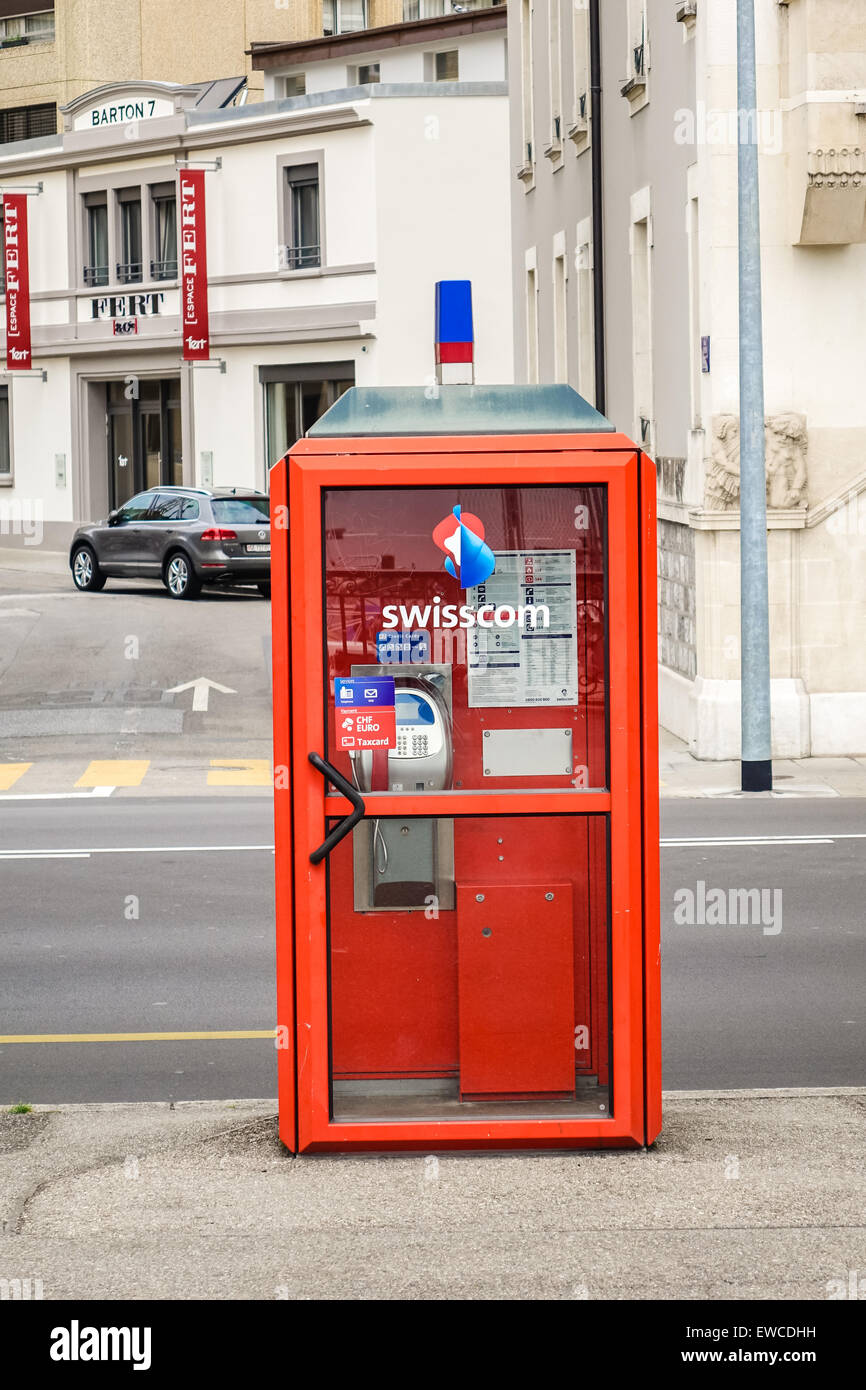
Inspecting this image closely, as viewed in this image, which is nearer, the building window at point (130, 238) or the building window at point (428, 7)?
the building window at point (130, 238)

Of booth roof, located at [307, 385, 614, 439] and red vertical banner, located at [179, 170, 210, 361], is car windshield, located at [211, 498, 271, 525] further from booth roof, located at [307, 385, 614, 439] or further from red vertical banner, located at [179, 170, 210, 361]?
booth roof, located at [307, 385, 614, 439]

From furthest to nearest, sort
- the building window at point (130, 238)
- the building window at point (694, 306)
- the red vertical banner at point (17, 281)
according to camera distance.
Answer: the red vertical banner at point (17, 281)
the building window at point (130, 238)
the building window at point (694, 306)

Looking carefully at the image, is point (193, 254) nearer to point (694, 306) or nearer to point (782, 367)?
point (694, 306)

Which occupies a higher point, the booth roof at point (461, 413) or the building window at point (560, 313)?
the building window at point (560, 313)

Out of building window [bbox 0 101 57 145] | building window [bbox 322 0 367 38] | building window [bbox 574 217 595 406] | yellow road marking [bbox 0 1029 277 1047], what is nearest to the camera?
yellow road marking [bbox 0 1029 277 1047]

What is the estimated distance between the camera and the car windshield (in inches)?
1083

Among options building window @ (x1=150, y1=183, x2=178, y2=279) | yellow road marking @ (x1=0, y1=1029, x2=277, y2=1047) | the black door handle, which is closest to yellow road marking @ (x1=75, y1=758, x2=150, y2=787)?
yellow road marking @ (x1=0, y1=1029, x2=277, y2=1047)

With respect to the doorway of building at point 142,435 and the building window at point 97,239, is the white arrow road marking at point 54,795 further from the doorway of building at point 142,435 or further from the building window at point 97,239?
the building window at point 97,239

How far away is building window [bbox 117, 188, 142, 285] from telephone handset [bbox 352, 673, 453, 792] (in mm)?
34150

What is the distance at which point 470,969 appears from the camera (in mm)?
5820

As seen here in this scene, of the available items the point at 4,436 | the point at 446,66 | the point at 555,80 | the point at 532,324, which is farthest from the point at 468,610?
the point at 4,436

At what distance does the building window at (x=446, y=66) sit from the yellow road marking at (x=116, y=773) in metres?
25.8

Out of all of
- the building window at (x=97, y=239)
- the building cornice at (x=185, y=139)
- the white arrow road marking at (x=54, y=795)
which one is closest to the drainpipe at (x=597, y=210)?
the white arrow road marking at (x=54, y=795)

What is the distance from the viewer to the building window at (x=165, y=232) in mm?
37750
